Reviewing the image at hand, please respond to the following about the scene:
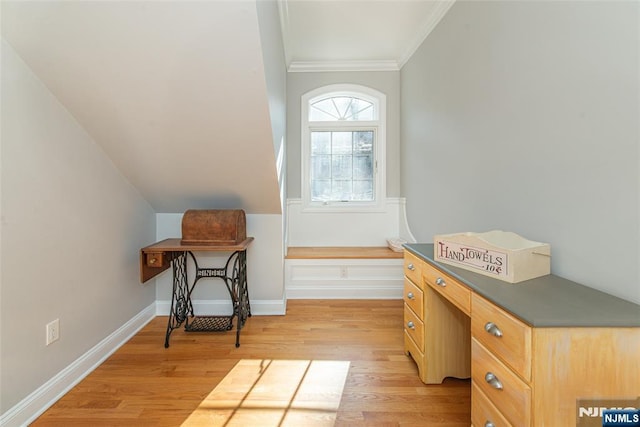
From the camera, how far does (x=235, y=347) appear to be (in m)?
2.23

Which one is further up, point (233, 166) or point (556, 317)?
point (233, 166)

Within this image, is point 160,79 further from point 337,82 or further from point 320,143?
point 337,82

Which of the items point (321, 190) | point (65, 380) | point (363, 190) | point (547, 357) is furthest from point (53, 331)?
point (363, 190)

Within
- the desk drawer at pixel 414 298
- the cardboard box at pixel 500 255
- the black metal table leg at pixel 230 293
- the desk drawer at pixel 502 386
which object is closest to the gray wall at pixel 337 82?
the black metal table leg at pixel 230 293

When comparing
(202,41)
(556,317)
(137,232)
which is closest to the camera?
(556,317)

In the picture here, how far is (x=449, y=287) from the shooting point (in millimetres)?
1475

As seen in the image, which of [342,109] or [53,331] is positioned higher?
[342,109]

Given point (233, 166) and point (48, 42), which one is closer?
point (48, 42)

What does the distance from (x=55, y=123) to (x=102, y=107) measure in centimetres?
26

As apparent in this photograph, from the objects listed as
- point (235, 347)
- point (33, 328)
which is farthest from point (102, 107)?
point (235, 347)

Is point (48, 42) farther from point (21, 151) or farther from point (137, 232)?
point (137, 232)

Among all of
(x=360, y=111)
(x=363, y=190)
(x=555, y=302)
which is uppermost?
(x=360, y=111)

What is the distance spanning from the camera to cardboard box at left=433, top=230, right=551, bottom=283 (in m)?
1.26

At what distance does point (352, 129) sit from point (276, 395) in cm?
286
